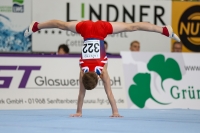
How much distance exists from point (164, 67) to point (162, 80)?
31 cm

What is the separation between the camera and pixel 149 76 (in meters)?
12.6

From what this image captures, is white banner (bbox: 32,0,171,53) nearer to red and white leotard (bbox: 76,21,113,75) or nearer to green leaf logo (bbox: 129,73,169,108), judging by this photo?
green leaf logo (bbox: 129,73,169,108)

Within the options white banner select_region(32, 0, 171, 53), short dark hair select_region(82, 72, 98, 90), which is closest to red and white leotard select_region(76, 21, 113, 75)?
short dark hair select_region(82, 72, 98, 90)

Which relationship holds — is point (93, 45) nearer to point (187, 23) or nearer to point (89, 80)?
point (89, 80)

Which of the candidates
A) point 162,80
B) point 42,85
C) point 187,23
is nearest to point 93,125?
point 42,85

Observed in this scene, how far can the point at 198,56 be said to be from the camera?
12.8 metres

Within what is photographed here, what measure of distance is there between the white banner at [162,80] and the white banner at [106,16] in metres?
3.12

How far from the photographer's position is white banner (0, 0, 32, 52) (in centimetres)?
1475

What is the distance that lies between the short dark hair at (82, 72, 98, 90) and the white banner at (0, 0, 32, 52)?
649cm

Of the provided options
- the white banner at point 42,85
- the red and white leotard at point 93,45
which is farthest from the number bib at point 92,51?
the white banner at point 42,85

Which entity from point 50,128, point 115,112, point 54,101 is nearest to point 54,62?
point 54,101

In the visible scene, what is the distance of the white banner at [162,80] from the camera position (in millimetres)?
12469

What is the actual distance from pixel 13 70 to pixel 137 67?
2693 millimetres

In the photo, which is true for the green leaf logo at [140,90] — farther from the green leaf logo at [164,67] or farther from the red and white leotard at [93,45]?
the red and white leotard at [93,45]
